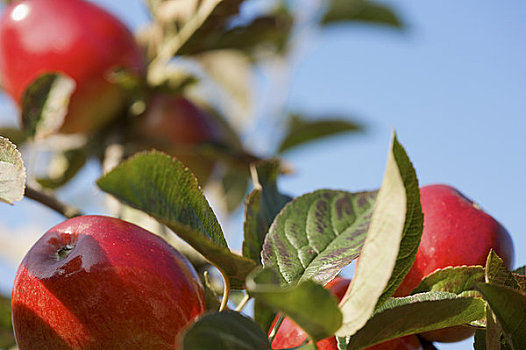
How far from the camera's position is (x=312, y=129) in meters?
1.77

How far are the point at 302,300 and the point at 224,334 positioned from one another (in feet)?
0.22

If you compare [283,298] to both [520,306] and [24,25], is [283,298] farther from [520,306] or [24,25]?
[24,25]

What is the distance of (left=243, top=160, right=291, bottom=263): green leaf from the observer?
0.62 m

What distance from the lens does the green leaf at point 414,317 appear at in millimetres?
458

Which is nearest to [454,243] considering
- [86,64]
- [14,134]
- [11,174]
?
[11,174]

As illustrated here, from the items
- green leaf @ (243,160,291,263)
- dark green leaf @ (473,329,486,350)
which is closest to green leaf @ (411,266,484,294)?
dark green leaf @ (473,329,486,350)

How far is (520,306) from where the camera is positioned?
46cm

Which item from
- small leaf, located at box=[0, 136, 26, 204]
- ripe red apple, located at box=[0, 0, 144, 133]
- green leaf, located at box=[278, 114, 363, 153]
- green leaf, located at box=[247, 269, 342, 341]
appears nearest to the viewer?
green leaf, located at box=[247, 269, 342, 341]

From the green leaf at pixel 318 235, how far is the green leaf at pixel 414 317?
7cm

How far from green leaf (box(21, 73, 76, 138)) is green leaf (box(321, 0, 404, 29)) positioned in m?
1.26

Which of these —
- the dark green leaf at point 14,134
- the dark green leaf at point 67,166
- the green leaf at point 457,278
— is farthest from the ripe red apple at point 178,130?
the green leaf at point 457,278

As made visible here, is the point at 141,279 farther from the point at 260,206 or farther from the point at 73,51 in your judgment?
the point at 73,51

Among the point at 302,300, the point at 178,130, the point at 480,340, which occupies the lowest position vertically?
the point at 178,130

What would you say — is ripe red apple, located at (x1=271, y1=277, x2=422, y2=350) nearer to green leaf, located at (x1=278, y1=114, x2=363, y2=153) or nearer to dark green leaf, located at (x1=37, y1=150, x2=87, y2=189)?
dark green leaf, located at (x1=37, y1=150, x2=87, y2=189)
